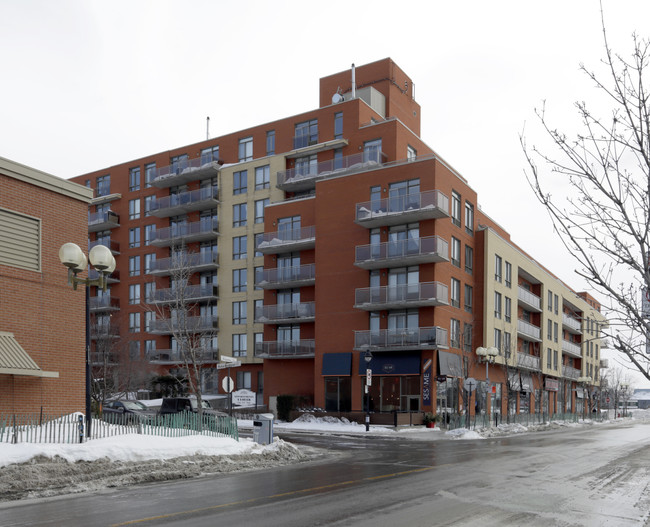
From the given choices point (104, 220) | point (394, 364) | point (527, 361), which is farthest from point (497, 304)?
point (104, 220)

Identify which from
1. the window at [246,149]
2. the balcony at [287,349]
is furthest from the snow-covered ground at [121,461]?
the window at [246,149]

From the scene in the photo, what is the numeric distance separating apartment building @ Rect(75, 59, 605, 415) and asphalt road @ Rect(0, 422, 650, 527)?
63.7ft

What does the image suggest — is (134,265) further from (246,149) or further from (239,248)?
(246,149)

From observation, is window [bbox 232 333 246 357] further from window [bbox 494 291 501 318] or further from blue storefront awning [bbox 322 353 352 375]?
window [bbox 494 291 501 318]

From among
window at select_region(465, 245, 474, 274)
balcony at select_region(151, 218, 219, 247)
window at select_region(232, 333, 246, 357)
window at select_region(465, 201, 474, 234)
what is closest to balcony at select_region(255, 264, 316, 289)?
window at select_region(232, 333, 246, 357)

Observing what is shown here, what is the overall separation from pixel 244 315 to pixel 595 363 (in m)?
56.3

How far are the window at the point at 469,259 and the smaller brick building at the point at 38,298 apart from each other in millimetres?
31605

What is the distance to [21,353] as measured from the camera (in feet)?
60.3

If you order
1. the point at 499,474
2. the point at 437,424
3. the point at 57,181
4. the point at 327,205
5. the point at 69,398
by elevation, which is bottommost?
the point at 437,424

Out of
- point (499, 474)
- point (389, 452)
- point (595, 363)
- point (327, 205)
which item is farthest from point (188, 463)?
point (595, 363)

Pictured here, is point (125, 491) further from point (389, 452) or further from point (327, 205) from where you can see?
point (327, 205)

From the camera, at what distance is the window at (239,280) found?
5678cm

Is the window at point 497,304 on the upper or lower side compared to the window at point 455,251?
lower

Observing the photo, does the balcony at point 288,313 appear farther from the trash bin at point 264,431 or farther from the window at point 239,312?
the trash bin at point 264,431
